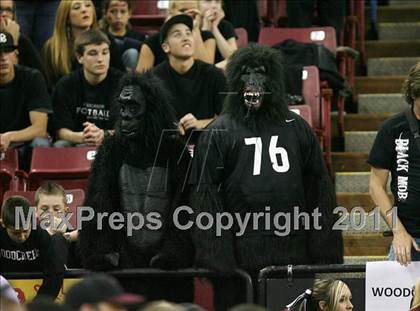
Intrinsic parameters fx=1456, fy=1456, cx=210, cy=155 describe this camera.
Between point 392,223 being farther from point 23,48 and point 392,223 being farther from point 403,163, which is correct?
point 23,48

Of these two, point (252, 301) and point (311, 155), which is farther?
point (311, 155)

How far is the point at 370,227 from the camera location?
10.8m

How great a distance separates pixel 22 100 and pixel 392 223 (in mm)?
3786

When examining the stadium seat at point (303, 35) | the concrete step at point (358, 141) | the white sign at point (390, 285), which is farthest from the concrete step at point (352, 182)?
the white sign at point (390, 285)

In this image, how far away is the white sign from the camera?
8.34 meters

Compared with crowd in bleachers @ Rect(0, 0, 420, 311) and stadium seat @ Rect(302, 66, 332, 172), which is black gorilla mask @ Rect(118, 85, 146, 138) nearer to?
crowd in bleachers @ Rect(0, 0, 420, 311)

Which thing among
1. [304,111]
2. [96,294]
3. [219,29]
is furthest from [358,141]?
[96,294]

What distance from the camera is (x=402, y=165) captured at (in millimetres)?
8789

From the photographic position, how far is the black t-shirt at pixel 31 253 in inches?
335

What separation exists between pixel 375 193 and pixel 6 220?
7.29 ft

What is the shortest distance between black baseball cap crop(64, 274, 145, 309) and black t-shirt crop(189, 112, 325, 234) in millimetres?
2815

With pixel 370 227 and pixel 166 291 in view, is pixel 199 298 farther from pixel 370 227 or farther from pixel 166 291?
pixel 370 227

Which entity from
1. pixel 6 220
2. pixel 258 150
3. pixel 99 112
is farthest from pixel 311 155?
pixel 99 112

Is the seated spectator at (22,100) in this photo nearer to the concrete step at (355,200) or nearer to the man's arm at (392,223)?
the concrete step at (355,200)
